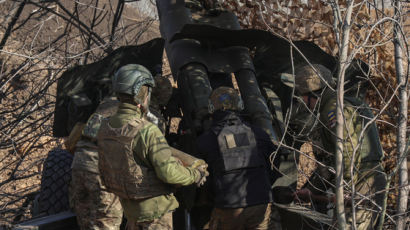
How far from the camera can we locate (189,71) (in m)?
5.70

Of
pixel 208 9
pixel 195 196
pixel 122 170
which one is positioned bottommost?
pixel 195 196

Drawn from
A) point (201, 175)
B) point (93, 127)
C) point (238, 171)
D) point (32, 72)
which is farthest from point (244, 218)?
point (32, 72)

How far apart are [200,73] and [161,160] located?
2170 mm

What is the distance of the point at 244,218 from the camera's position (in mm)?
4434

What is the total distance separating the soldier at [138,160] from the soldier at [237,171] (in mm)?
488

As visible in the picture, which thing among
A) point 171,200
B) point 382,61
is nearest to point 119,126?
point 171,200

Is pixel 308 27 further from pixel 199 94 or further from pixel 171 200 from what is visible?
pixel 171 200

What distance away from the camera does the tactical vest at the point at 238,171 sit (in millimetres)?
4332

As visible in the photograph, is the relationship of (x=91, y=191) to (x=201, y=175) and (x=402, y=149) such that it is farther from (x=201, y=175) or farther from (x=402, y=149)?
(x=402, y=149)

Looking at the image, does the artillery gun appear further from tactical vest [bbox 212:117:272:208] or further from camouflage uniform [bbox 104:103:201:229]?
camouflage uniform [bbox 104:103:201:229]

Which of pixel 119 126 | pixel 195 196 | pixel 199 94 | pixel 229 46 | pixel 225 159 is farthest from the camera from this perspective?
pixel 229 46

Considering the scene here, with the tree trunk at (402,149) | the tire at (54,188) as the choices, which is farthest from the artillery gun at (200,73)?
the tree trunk at (402,149)

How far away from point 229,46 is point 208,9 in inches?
27.8

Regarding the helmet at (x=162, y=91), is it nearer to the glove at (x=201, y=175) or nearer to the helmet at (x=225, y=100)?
the helmet at (x=225, y=100)
